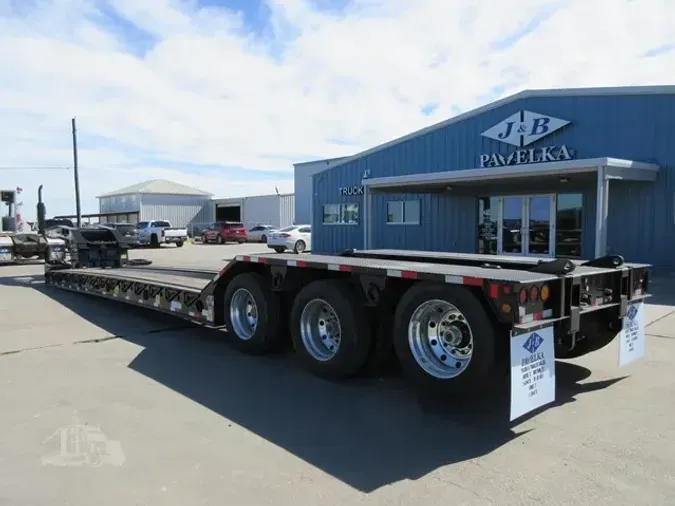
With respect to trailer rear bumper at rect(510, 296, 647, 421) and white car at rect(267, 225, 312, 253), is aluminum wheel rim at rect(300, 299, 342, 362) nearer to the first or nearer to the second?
trailer rear bumper at rect(510, 296, 647, 421)

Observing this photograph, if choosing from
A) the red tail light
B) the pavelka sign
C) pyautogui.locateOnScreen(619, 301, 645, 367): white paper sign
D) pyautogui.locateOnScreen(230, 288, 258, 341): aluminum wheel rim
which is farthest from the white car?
the red tail light

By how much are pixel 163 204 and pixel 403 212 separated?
35906 mm

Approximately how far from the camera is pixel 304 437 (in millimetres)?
4074

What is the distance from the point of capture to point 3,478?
345cm

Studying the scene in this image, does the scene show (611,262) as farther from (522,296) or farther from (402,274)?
(402,274)

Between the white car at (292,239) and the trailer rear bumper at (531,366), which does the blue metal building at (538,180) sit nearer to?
the white car at (292,239)

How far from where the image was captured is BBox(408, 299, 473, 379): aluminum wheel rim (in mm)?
4461

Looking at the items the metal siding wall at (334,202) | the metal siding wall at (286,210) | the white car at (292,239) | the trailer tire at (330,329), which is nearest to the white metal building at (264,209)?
the metal siding wall at (286,210)

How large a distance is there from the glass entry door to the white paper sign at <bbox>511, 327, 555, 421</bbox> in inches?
528

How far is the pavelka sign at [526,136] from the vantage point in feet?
53.7

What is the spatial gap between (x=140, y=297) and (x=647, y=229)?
13.1 meters

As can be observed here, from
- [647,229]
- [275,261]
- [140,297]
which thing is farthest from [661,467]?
[647,229]

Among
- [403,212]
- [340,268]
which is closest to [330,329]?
[340,268]

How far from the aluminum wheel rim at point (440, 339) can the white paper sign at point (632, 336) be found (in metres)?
1.79
